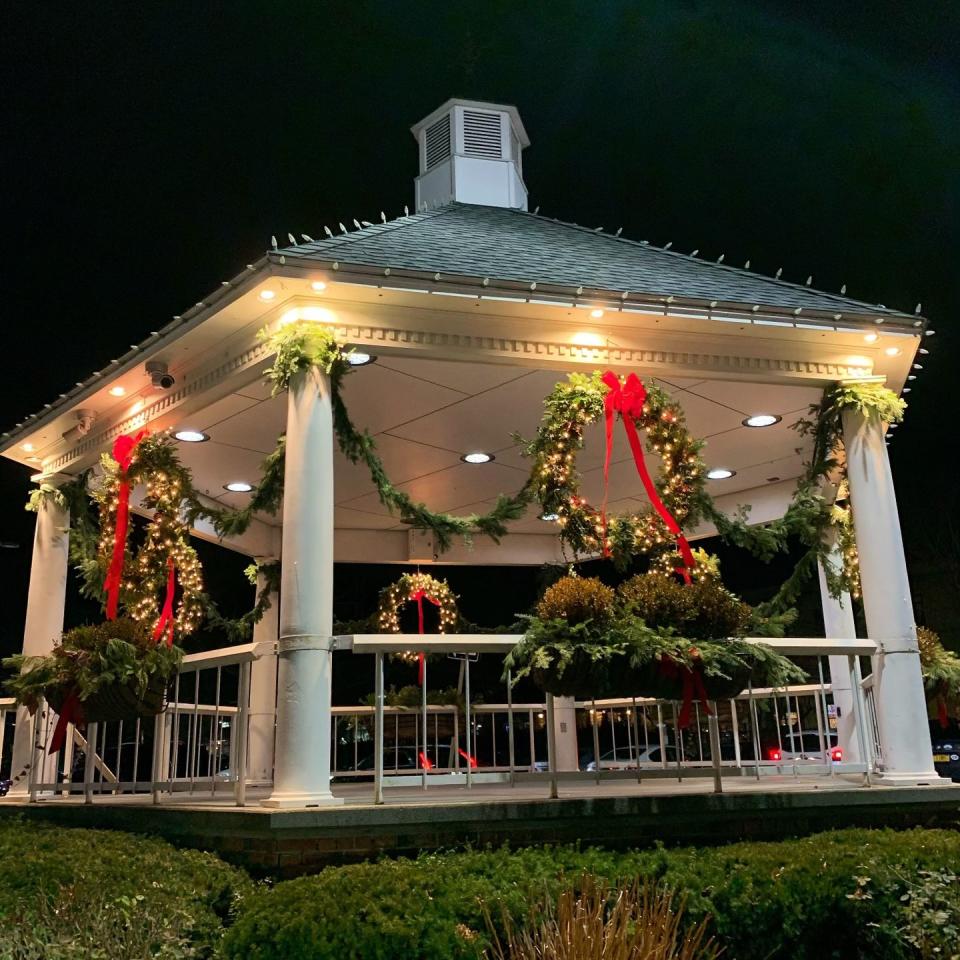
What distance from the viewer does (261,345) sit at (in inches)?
293

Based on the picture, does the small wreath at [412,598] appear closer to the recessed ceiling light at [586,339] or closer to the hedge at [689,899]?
the recessed ceiling light at [586,339]

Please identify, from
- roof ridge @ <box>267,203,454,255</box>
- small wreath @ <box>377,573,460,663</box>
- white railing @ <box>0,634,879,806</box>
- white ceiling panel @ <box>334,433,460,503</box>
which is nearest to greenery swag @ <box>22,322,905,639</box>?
roof ridge @ <box>267,203,454,255</box>

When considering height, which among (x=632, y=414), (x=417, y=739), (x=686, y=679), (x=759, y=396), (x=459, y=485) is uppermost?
(x=459, y=485)

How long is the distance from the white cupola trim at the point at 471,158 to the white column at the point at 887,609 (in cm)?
613

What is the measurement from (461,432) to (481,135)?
15.5ft

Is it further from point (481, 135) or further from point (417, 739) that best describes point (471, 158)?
point (417, 739)

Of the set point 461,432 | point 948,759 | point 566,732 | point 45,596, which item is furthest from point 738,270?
point 948,759

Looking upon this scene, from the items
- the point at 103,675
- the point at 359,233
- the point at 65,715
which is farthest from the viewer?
the point at 359,233

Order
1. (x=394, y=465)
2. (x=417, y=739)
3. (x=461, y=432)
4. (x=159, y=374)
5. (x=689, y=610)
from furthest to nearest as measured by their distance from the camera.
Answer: (x=394, y=465) < (x=461, y=432) < (x=417, y=739) < (x=159, y=374) < (x=689, y=610)

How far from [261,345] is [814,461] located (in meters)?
4.87

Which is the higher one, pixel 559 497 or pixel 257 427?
pixel 257 427

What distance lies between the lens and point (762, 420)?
9.85 meters

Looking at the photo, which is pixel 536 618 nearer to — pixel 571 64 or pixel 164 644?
pixel 164 644

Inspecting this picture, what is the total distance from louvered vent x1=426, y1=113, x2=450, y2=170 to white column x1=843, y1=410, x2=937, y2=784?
696cm
